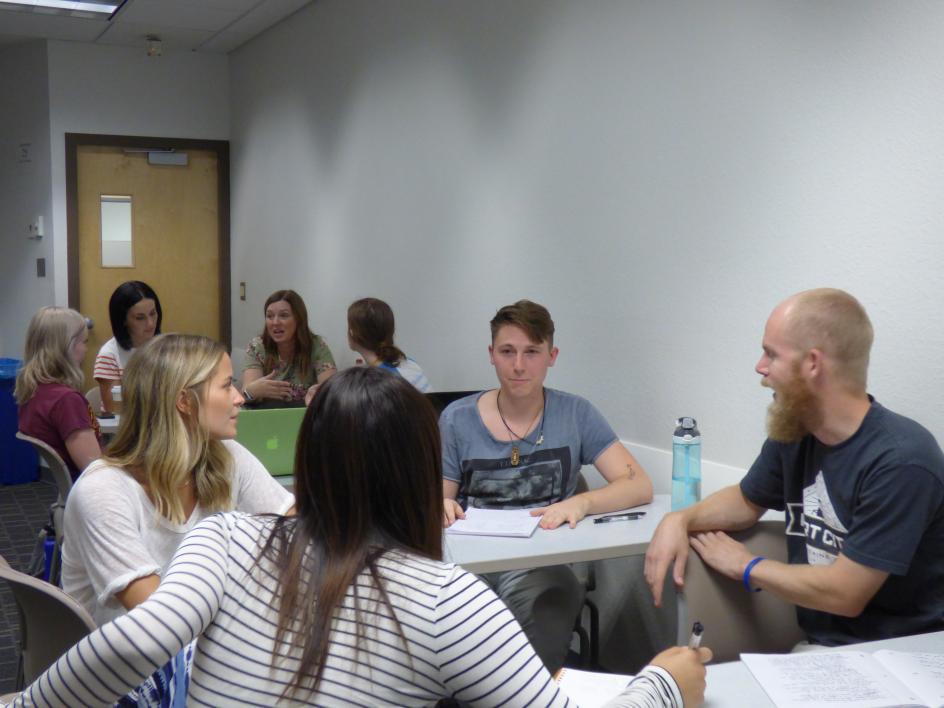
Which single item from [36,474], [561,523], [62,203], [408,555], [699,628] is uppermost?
[62,203]

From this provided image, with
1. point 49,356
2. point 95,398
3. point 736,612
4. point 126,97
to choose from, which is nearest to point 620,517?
point 736,612

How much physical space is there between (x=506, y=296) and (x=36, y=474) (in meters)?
4.17

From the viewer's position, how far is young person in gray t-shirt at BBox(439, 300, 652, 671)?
2.96 metres

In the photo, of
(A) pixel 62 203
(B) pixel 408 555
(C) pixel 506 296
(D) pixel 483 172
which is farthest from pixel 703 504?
(A) pixel 62 203

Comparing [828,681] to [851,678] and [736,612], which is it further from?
[736,612]

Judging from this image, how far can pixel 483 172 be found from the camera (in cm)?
434

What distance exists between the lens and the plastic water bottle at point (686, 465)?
2.91 meters

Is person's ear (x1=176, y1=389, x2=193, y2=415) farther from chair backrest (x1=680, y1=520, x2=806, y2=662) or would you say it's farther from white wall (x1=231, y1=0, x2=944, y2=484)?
white wall (x1=231, y1=0, x2=944, y2=484)

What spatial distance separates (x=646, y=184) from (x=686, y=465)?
1.03m

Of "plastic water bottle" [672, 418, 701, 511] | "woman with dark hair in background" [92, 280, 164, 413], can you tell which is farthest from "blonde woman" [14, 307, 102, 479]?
"plastic water bottle" [672, 418, 701, 511]

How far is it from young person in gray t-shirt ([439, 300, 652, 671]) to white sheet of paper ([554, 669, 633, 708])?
1.27m

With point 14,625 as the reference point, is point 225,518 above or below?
above

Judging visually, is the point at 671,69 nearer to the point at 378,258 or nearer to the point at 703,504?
the point at 703,504

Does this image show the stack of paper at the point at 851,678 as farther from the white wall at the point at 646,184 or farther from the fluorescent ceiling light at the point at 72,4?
the fluorescent ceiling light at the point at 72,4
